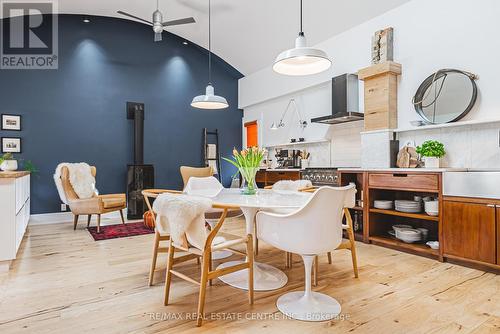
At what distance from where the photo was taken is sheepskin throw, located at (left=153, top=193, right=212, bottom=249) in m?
1.94

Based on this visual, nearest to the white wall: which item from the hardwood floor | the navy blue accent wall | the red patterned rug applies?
the hardwood floor

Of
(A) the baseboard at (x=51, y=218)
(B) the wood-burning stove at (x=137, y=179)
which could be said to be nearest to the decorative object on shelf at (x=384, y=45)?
(B) the wood-burning stove at (x=137, y=179)

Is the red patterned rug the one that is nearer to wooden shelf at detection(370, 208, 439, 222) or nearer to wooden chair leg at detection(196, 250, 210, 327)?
wooden chair leg at detection(196, 250, 210, 327)

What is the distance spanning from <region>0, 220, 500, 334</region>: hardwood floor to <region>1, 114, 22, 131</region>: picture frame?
295cm

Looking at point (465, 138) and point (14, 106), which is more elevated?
point (14, 106)

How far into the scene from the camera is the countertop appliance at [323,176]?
14.5 ft

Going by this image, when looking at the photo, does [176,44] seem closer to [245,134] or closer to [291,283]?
[245,134]

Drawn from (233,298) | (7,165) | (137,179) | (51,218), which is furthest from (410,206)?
(51,218)

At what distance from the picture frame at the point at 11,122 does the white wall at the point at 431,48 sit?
4986 mm

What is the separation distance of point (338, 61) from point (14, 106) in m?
5.51

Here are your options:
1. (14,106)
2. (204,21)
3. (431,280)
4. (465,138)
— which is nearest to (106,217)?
(14,106)

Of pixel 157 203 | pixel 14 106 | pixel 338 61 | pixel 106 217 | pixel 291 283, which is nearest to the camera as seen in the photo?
pixel 157 203

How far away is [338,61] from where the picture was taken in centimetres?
496

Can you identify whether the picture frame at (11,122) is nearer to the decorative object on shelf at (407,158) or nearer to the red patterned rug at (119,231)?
the red patterned rug at (119,231)
